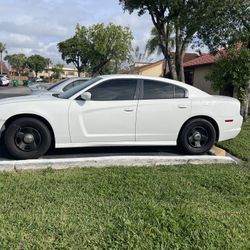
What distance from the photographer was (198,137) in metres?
6.27

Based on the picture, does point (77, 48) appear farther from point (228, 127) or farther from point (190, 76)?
point (228, 127)

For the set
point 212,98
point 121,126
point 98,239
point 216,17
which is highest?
point 216,17

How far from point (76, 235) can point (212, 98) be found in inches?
158

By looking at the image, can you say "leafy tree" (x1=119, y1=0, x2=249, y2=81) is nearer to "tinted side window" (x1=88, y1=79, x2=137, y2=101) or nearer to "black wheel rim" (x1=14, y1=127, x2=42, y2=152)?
"tinted side window" (x1=88, y1=79, x2=137, y2=101)

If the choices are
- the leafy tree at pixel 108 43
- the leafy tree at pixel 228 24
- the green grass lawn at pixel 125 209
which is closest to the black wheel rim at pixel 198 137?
the green grass lawn at pixel 125 209

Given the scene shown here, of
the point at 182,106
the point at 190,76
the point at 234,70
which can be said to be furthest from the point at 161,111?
the point at 190,76

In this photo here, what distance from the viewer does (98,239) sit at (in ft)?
10.6

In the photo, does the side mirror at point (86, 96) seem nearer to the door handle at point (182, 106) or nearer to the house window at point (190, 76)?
the door handle at point (182, 106)

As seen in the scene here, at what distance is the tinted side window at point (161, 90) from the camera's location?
6.09 metres

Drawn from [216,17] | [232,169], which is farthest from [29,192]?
[216,17]

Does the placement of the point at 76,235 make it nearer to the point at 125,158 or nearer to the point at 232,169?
the point at 125,158

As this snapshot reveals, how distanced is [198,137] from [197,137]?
19mm

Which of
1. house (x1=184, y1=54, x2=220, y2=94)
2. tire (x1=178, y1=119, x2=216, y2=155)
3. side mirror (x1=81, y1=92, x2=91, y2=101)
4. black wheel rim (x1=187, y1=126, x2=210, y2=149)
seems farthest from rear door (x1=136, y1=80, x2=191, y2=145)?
house (x1=184, y1=54, x2=220, y2=94)

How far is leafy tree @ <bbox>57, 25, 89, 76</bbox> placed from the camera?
44312mm
